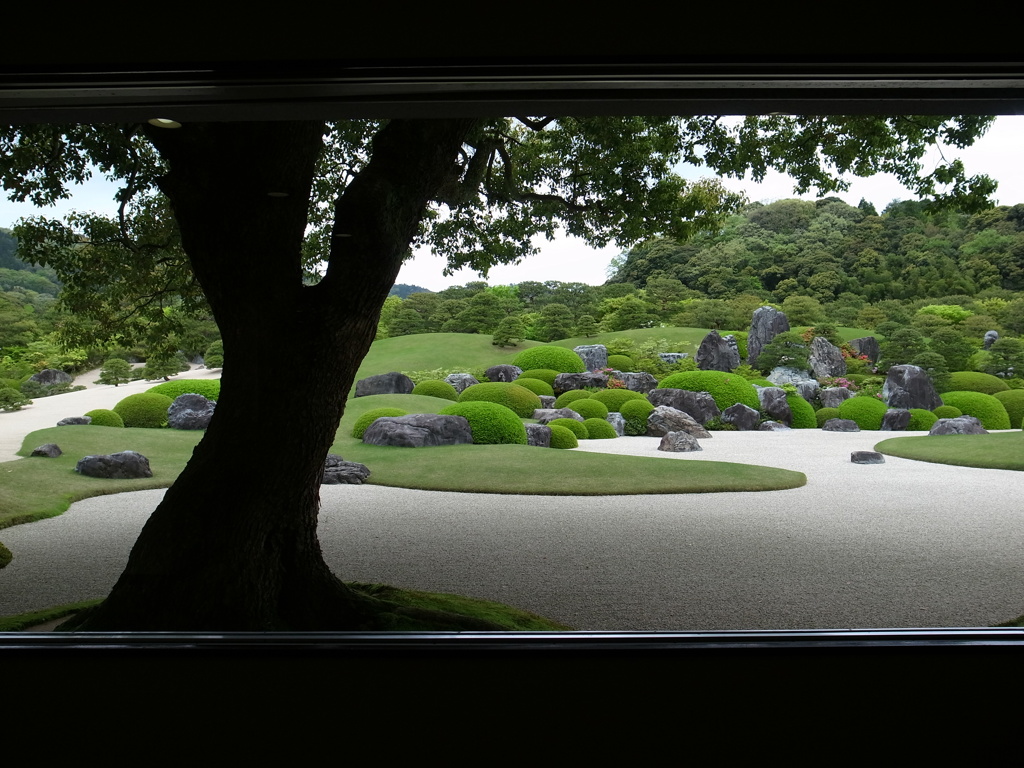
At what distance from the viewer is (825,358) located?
2.69m

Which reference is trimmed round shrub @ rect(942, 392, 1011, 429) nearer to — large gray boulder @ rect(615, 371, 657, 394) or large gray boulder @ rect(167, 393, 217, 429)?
large gray boulder @ rect(615, 371, 657, 394)

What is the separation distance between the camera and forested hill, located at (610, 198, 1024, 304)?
2504 mm

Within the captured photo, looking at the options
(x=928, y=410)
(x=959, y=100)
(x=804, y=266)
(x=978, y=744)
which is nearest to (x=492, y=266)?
(x=804, y=266)

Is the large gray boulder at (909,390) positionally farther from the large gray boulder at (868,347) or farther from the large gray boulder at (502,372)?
the large gray boulder at (502,372)

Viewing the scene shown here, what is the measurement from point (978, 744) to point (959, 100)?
1.82m

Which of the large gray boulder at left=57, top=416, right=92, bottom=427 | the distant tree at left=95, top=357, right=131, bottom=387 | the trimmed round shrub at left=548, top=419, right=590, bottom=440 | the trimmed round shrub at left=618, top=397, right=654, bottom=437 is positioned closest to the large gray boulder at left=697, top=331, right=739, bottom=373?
the trimmed round shrub at left=618, top=397, right=654, bottom=437

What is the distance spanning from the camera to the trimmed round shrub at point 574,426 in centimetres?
289

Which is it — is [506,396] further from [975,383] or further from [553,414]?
[975,383]

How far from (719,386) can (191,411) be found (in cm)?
206

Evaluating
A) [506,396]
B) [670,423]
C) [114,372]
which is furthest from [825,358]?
[114,372]

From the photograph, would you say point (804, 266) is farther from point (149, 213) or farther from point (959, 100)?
point (149, 213)

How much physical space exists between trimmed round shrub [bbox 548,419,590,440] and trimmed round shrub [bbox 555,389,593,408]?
0.07 m

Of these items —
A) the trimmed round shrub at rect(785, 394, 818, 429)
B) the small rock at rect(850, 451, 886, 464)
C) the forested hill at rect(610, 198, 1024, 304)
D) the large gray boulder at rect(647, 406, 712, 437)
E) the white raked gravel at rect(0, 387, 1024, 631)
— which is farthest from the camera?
the large gray boulder at rect(647, 406, 712, 437)

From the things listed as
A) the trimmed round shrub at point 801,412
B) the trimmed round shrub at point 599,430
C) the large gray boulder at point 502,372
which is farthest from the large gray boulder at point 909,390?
the large gray boulder at point 502,372
